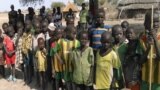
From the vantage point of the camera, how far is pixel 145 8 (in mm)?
26906

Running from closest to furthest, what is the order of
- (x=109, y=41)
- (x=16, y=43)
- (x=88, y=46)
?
(x=109, y=41), (x=88, y=46), (x=16, y=43)

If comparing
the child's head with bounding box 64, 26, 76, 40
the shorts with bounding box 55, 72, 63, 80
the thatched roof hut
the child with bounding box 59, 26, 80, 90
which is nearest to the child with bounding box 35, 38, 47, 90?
the shorts with bounding box 55, 72, 63, 80

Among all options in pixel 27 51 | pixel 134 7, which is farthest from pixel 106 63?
pixel 134 7

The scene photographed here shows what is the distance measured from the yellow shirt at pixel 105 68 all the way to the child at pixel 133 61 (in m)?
0.19

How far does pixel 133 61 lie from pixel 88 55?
116 centimetres

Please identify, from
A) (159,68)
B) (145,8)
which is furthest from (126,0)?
(159,68)

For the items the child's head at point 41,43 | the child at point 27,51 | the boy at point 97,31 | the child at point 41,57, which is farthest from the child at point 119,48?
the child at point 27,51

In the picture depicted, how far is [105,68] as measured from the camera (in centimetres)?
546

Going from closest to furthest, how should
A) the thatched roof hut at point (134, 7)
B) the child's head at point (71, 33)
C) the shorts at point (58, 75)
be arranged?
1. the child's head at point (71, 33)
2. the shorts at point (58, 75)
3. the thatched roof hut at point (134, 7)

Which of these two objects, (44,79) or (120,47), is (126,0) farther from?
(120,47)

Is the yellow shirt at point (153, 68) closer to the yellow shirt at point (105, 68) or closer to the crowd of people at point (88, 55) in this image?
the crowd of people at point (88, 55)

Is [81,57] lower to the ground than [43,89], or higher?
higher

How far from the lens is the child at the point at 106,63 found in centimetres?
537

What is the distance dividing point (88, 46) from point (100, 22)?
0.49 meters
